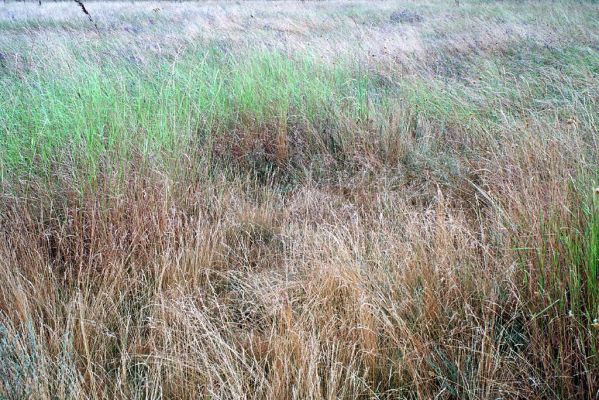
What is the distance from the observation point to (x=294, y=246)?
2.02 metres

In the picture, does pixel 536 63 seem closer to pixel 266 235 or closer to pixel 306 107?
pixel 306 107

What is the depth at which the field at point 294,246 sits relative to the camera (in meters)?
1.37

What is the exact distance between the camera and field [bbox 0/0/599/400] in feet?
4.50

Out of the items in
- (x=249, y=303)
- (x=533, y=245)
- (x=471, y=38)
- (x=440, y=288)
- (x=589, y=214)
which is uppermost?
(x=471, y=38)

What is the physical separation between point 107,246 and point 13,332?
20.7 inches

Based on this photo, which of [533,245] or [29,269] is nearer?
[533,245]

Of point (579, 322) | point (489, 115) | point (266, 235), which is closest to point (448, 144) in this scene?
point (489, 115)

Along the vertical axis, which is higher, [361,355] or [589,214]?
[589,214]

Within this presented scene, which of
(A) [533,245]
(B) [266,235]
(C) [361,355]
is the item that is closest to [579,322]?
(A) [533,245]

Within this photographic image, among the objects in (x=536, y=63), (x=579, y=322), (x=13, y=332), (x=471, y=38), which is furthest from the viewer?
(x=471, y=38)

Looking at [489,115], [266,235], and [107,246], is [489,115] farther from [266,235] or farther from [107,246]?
[107,246]

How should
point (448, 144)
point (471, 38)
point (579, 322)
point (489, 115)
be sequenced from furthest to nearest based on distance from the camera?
point (471, 38), point (489, 115), point (448, 144), point (579, 322)

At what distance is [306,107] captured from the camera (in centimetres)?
378

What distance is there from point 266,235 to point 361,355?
42.9 inches
